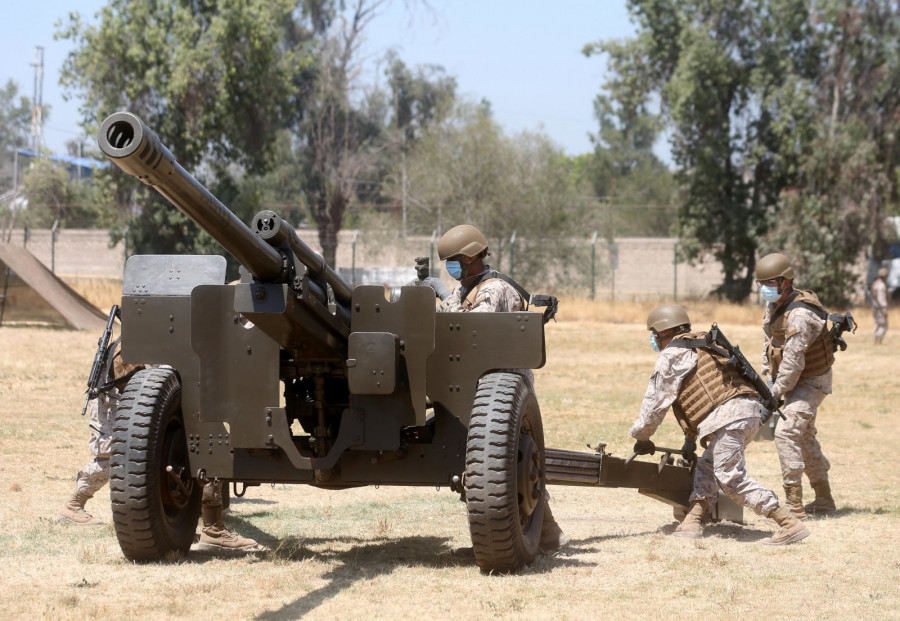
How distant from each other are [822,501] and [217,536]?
4.39m

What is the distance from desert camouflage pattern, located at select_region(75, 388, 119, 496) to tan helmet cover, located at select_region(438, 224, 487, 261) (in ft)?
7.48

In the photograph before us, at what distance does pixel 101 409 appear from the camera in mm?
7949

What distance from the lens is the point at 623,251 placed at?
45625 mm

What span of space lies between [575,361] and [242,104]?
17.6 metres

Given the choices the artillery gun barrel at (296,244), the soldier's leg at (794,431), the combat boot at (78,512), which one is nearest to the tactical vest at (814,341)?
the soldier's leg at (794,431)

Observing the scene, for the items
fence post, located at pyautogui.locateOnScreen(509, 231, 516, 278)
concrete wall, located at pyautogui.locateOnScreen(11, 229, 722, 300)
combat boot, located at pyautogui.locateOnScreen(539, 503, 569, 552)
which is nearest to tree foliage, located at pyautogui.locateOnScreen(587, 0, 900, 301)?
concrete wall, located at pyautogui.locateOnScreen(11, 229, 722, 300)

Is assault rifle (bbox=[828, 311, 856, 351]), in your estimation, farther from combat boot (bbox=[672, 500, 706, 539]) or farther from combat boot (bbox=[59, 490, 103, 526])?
combat boot (bbox=[59, 490, 103, 526])

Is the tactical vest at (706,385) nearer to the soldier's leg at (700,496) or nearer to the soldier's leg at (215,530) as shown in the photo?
the soldier's leg at (700,496)

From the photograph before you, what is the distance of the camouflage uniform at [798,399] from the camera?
8578 millimetres

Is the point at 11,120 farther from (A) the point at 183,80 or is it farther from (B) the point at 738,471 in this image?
(B) the point at 738,471

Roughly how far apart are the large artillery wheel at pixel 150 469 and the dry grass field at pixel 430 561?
155mm

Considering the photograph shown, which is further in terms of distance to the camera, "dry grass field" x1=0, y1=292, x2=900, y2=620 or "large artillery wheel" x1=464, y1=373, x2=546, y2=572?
"large artillery wheel" x1=464, y1=373, x2=546, y2=572

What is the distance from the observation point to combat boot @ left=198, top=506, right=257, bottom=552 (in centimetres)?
709

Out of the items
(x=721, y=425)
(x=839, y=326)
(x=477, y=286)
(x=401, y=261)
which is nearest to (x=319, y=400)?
(x=477, y=286)
